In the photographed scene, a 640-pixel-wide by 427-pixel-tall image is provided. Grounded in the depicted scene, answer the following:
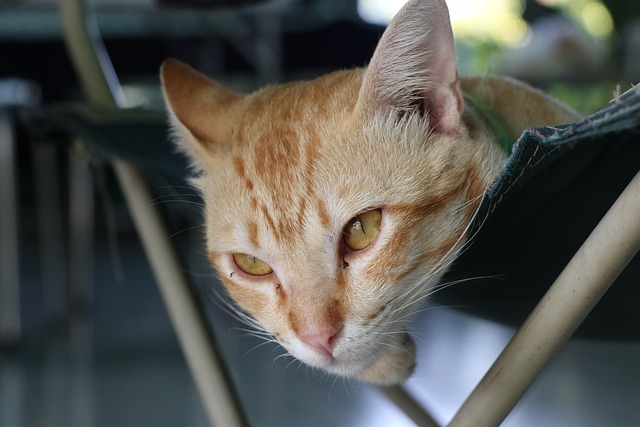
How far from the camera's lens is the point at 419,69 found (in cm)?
91

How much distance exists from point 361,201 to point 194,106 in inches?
15.1

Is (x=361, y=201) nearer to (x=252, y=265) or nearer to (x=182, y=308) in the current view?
(x=252, y=265)

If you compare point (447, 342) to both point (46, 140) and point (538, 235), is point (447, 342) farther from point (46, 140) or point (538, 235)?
point (538, 235)

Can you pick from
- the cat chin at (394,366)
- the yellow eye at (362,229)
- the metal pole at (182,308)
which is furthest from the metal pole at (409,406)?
the yellow eye at (362,229)

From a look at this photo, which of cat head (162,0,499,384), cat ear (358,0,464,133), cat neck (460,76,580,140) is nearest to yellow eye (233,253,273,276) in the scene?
cat head (162,0,499,384)

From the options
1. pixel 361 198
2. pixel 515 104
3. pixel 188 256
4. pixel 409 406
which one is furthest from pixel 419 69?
pixel 188 256

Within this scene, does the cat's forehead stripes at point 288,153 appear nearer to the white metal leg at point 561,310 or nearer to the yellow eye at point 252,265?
the yellow eye at point 252,265

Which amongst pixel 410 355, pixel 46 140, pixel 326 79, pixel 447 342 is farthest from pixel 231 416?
pixel 447 342

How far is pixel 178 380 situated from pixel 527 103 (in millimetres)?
1551

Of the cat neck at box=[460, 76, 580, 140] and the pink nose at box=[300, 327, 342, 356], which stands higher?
the cat neck at box=[460, 76, 580, 140]

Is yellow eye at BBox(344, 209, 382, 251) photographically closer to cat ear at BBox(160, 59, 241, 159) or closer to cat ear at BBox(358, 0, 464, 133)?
cat ear at BBox(358, 0, 464, 133)

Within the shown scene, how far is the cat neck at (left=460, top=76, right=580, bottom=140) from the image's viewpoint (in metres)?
1.14

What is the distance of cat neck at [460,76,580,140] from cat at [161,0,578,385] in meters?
0.12

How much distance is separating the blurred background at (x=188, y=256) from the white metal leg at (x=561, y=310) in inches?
7.0
